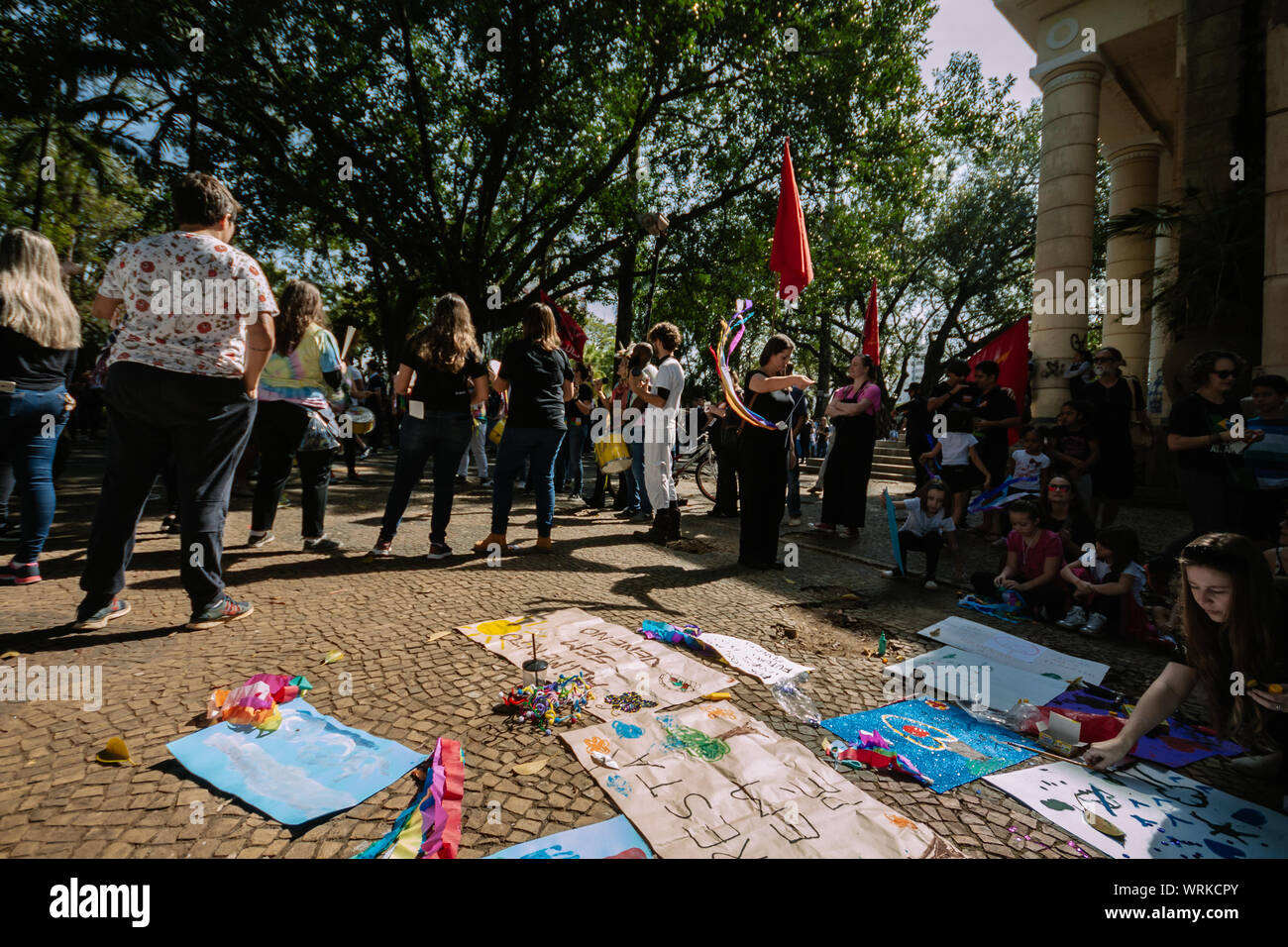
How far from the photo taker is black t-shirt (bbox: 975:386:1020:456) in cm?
694

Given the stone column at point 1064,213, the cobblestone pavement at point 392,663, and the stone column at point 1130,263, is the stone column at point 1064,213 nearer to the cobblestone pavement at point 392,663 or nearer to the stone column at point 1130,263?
the stone column at point 1130,263

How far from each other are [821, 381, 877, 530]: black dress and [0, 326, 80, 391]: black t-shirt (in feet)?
21.3

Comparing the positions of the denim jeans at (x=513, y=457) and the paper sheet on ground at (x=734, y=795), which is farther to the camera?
the denim jeans at (x=513, y=457)

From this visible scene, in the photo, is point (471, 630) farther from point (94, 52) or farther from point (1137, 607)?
point (94, 52)

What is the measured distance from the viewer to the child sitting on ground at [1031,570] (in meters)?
4.32

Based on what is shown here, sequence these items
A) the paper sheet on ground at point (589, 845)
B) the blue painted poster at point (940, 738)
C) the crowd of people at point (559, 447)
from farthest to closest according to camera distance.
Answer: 1. the crowd of people at point (559, 447)
2. the blue painted poster at point (940, 738)
3. the paper sheet on ground at point (589, 845)

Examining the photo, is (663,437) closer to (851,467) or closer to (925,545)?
(851,467)

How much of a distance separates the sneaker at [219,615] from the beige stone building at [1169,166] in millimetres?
9063

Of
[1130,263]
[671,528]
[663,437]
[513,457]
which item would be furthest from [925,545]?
[1130,263]

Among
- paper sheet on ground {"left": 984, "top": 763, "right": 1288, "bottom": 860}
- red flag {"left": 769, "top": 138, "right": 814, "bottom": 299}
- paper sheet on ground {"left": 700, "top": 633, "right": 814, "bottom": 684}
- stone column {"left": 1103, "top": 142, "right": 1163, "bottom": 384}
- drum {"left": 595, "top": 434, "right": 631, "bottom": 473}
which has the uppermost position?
stone column {"left": 1103, "top": 142, "right": 1163, "bottom": 384}

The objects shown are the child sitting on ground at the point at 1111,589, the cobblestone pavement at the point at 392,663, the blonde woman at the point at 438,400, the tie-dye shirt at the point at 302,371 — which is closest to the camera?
the cobblestone pavement at the point at 392,663

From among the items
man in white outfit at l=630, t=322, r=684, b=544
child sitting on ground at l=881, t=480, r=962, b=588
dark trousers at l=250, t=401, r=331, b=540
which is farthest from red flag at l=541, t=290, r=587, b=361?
child sitting on ground at l=881, t=480, r=962, b=588

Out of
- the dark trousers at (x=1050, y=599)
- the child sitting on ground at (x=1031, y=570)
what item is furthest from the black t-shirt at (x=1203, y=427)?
the dark trousers at (x=1050, y=599)

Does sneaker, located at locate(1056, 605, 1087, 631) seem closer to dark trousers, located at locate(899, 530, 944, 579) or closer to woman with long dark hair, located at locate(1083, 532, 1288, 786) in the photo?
dark trousers, located at locate(899, 530, 944, 579)
